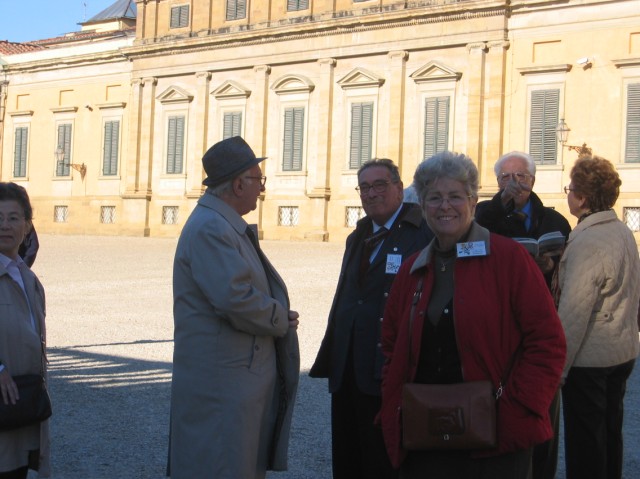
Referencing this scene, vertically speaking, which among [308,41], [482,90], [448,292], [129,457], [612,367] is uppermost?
[308,41]

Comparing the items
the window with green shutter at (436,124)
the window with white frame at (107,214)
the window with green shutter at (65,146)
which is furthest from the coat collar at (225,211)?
the window with green shutter at (65,146)

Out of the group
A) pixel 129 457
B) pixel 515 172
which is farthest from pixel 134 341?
pixel 515 172

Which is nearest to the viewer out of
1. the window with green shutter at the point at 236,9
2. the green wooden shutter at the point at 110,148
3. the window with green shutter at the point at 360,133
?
the window with green shutter at the point at 360,133

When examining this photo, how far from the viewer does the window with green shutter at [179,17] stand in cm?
3719

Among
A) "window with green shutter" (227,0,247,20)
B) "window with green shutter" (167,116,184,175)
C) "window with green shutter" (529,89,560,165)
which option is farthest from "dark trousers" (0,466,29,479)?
"window with green shutter" (167,116,184,175)

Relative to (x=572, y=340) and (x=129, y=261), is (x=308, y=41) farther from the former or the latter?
(x=572, y=340)

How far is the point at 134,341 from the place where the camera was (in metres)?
11.2

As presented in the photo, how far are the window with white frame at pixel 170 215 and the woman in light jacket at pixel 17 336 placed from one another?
32.4 metres

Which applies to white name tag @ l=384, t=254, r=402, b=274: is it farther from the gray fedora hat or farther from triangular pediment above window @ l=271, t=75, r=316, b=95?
triangular pediment above window @ l=271, t=75, r=316, b=95

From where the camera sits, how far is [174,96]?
36.9m

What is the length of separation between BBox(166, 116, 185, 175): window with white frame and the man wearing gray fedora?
3288 centimetres

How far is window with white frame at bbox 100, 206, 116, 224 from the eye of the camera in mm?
38497

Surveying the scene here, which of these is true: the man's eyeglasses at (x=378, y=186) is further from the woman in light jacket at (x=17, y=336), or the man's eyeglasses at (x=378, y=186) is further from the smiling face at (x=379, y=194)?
the woman in light jacket at (x=17, y=336)

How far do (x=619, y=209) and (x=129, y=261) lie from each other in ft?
44.3
